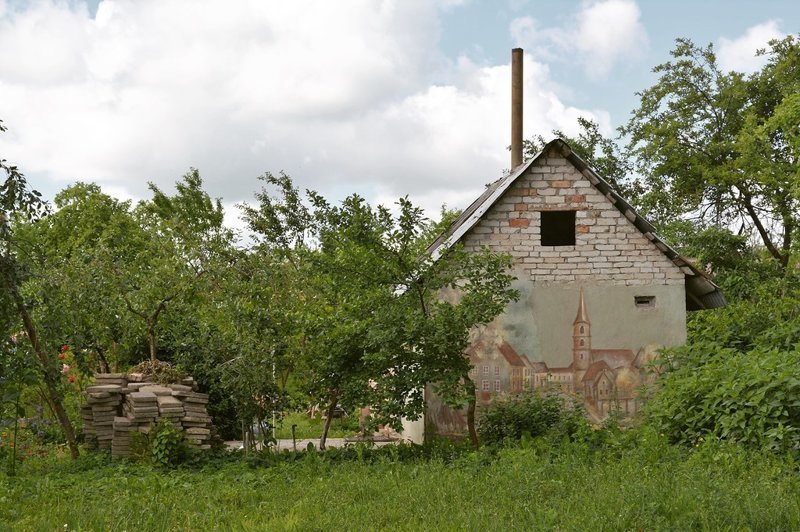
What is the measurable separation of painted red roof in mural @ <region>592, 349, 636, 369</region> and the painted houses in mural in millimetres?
17

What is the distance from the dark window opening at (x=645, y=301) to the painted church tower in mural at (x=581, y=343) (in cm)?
92

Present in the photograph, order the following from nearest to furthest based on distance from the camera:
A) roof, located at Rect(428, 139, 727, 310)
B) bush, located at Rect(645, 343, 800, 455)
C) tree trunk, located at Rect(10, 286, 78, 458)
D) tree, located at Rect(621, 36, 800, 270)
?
bush, located at Rect(645, 343, 800, 455)
tree trunk, located at Rect(10, 286, 78, 458)
roof, located at Rect(428, 139, 727, 310)
tree, located at Rect(621, 36, 800, 270)

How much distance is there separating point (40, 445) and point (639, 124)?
22687 mm

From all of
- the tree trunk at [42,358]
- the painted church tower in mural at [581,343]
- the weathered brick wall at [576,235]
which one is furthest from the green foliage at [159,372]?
the painted church tower in mural at [581,343]

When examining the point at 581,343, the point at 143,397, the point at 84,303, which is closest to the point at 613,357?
the point at 581,343

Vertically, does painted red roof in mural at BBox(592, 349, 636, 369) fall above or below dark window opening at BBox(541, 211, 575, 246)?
below

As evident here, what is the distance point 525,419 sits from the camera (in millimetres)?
12125

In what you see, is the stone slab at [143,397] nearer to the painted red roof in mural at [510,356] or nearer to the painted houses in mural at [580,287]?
the painted houses in mural at [580,287]

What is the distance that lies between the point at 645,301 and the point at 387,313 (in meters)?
5.24

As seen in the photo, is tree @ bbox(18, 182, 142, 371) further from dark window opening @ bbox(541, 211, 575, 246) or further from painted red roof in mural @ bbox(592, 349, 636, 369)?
dark window opening @ bbox(541, 211, 575, 246)

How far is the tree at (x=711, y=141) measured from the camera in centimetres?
2738

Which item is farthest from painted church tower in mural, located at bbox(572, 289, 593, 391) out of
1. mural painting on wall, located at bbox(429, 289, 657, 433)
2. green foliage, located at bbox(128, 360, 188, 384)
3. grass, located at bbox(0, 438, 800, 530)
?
green foliage, located at bbox(128, 360, 188, 384)

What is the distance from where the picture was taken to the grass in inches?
273

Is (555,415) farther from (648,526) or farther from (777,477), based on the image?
(648,526)
